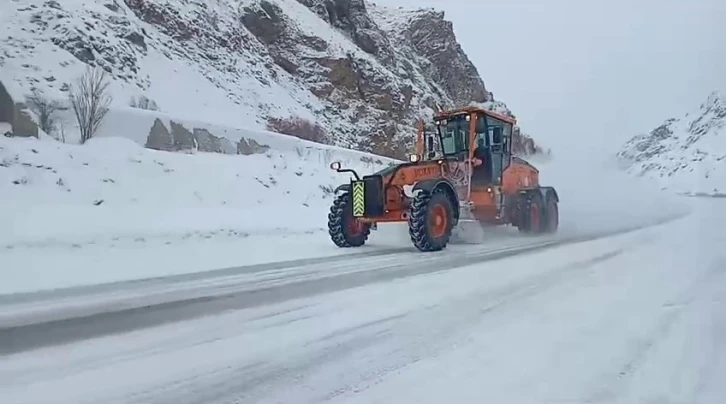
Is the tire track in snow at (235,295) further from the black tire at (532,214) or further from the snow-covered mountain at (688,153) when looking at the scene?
the snow-covered mountain at (688,153)

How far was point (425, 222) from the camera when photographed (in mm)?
8641

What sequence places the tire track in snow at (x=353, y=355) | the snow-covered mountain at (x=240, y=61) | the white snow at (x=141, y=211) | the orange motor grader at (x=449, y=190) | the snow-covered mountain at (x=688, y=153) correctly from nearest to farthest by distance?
1. the tire track in snow at (x=353, y=355)
2. the white snow at (x=141, y=211)
3. the orange motor grader at (x=449, y=190)
4. the snow-covered mountain at (x=688, y=153)
5. the snow-covered mountain at (x=240, y=61)

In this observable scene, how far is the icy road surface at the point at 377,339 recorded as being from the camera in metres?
2.96

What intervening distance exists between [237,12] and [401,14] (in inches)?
1022

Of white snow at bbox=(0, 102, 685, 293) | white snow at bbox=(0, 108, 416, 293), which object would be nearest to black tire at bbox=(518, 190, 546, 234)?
white snow at bbox=(0, 102, 685, 293)

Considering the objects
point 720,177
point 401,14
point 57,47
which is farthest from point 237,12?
point 720,177

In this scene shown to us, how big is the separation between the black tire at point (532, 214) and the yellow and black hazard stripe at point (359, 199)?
176 inches

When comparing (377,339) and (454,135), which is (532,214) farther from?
(377,339)

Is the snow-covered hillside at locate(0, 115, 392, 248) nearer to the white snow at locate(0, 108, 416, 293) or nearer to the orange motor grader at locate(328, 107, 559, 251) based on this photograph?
the white snow at locate(0, 108, 416, 293)

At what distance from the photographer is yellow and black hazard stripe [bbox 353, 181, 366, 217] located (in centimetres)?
941

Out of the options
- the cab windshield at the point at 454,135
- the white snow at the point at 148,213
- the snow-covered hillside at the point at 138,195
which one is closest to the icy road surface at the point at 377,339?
the white snow at the point at 148,213

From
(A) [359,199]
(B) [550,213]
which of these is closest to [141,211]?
(A) [359,199]

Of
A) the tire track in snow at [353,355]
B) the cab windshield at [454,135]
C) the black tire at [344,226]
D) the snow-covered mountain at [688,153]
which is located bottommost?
the tire track in snow at [353,355]

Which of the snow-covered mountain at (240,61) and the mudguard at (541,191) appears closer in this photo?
the mudguard at (541,191)
